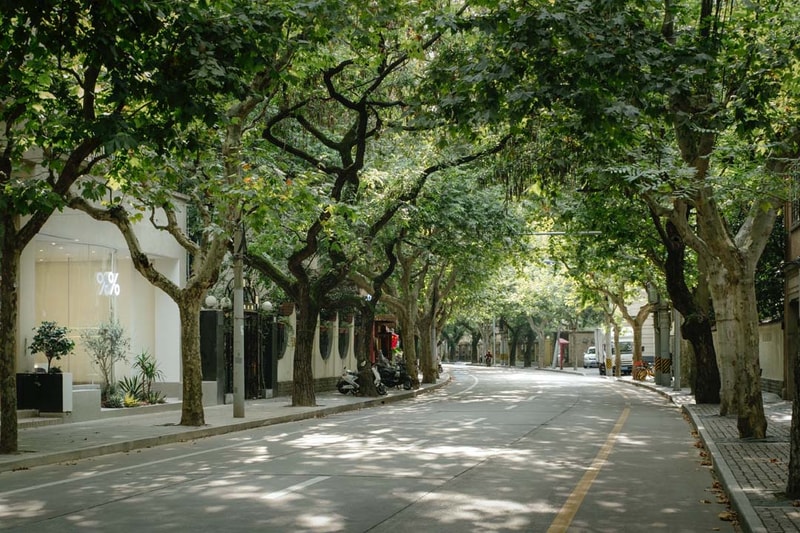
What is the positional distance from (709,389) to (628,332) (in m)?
79.3

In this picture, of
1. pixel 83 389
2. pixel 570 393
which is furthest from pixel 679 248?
pixel 83 389

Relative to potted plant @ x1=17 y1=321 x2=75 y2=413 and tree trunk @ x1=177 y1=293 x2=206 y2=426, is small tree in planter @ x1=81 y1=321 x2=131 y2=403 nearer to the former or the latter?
potted plant @ x1=17 y1=321 x2=75 y2=413

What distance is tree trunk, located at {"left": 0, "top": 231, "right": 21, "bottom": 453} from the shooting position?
14156mm

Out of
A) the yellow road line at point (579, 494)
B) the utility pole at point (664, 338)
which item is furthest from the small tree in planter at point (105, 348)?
the utility pole at point (664, 338)

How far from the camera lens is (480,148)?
24125mm

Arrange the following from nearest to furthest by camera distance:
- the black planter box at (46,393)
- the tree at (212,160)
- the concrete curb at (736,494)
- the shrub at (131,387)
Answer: the concrete curb at (736,494) < the tree at (212,160) < the black planter box at (46,393) < the shrub at (131,387)

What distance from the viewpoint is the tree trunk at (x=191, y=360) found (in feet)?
63.5

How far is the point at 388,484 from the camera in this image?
11094 mm

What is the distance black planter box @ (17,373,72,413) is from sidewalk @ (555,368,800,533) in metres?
12.8

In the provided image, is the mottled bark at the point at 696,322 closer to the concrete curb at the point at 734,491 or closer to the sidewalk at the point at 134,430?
the concrete curb at the point at 734,491

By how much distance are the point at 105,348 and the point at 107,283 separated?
6.48 ft

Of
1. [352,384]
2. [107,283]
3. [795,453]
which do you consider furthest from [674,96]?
[352,384]

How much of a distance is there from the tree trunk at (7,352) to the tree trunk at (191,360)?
5.31 metres

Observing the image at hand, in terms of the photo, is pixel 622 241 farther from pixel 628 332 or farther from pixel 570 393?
pixel 628 332
